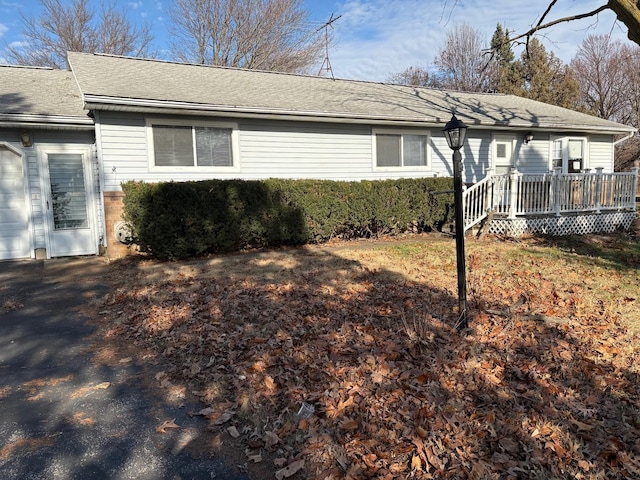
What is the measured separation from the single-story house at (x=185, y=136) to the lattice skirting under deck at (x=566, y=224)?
29.1 inches

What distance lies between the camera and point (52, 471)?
2502 mm

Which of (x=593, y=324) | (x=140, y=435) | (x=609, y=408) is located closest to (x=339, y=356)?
(x=140, y=435)

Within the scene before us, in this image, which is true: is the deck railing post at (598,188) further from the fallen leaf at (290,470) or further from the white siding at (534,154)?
the fallen leaf at (290,470)

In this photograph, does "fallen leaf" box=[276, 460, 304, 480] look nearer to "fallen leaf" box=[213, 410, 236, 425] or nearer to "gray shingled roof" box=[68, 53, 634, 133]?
"fallen leaf" box=[213, 410, 236, 425]

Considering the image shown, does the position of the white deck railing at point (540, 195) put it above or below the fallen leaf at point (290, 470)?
above

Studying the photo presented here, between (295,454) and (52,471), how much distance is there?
1343mm

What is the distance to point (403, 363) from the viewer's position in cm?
370

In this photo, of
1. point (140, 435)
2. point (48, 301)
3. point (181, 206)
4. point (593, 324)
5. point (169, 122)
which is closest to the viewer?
point (140, 435)

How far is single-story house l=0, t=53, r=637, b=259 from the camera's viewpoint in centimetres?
866

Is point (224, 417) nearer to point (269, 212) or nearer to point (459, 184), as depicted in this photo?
point (459, 184)

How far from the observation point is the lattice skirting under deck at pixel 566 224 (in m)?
10.5

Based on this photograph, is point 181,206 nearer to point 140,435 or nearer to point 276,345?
point 276,345

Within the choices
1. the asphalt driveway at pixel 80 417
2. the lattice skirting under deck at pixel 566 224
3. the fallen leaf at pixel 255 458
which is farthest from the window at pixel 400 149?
the fallen leaf at pixel 255 458

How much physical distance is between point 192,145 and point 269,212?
2279 millimetres
